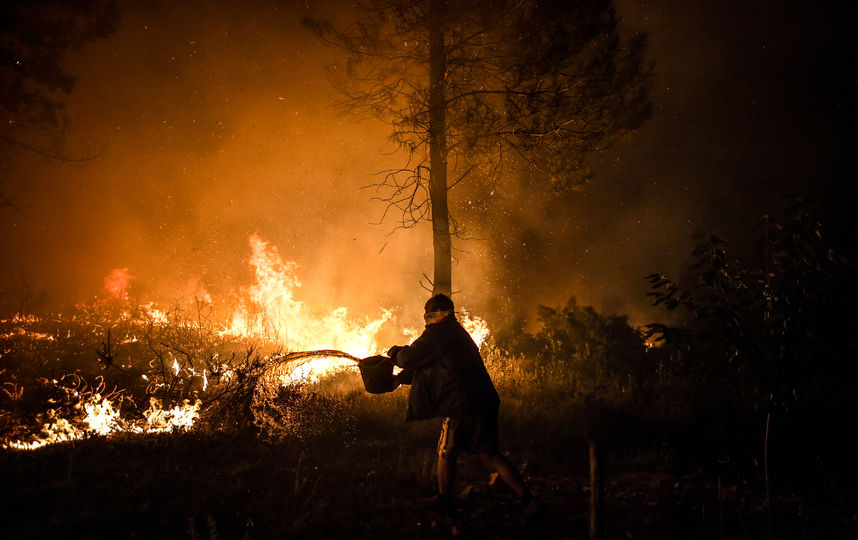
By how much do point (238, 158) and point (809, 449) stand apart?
17226mm

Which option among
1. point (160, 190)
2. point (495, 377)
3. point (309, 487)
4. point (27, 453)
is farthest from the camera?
point (160, 190)

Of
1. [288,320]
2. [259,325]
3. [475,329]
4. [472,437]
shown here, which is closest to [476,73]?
[475,329]

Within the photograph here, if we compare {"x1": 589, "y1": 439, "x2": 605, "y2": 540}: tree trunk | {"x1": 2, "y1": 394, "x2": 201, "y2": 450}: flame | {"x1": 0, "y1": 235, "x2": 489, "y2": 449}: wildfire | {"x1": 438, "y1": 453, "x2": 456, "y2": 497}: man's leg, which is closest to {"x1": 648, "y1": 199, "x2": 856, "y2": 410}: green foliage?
{"x1": 589, "y1": 439, "x2": 605, "y2": 540}: tree trunk

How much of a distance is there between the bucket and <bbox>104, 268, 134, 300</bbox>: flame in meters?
16.5

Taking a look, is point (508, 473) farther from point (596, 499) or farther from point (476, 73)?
point (476, 73)

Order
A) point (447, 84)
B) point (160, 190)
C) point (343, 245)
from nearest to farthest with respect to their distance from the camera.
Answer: point (447, 84)
point (343, 245)
point (160, 190)

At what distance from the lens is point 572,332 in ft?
35.3

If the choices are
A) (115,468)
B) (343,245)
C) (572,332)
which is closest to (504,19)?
(572,332)

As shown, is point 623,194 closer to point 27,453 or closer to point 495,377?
point 495,377

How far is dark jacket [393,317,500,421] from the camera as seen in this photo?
4.30m

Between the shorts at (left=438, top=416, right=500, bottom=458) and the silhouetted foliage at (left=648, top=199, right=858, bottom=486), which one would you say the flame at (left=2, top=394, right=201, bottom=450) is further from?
the silhouetted foliage at (left=648, top=199, right=858, bottom=486)

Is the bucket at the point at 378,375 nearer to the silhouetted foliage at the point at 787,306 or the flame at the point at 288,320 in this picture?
the silhouetted foliage at the point at 787,306

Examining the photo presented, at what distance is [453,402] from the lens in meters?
4.29

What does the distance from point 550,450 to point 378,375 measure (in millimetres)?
2948
